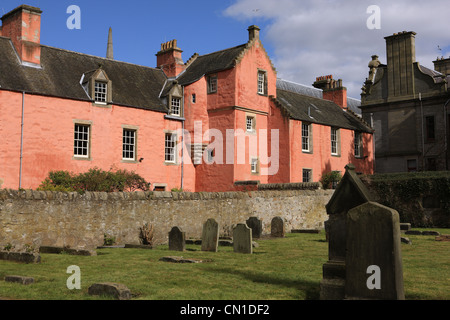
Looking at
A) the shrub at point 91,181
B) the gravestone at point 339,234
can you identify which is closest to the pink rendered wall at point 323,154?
the shrub at point 91,181

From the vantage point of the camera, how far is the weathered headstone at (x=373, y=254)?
714 centimetres

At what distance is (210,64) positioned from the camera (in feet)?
113

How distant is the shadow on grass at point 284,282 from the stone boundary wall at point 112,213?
7157mm

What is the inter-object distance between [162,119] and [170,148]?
84.6 inches

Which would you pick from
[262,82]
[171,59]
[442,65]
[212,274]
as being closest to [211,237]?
[212,274]

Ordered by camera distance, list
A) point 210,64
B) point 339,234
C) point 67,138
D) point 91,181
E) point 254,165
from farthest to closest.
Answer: point 210,64 < point 254,165 < point 67,138 < point 91,181 < point 339,234

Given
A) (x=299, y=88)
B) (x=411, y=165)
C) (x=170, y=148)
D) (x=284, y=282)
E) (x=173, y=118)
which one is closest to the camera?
(x=284, y=282)

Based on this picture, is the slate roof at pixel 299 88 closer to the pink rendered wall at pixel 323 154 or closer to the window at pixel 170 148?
the pink rendered wall at pixel 323 154

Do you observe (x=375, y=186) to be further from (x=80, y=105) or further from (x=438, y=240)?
(x=80, y=105)

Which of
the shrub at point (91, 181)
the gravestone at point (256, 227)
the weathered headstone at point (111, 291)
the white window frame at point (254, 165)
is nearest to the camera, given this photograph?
the weathered headstone at point (111, 291)

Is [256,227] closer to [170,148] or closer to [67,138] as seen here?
[67,138]

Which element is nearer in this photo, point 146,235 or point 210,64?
point 146,235
